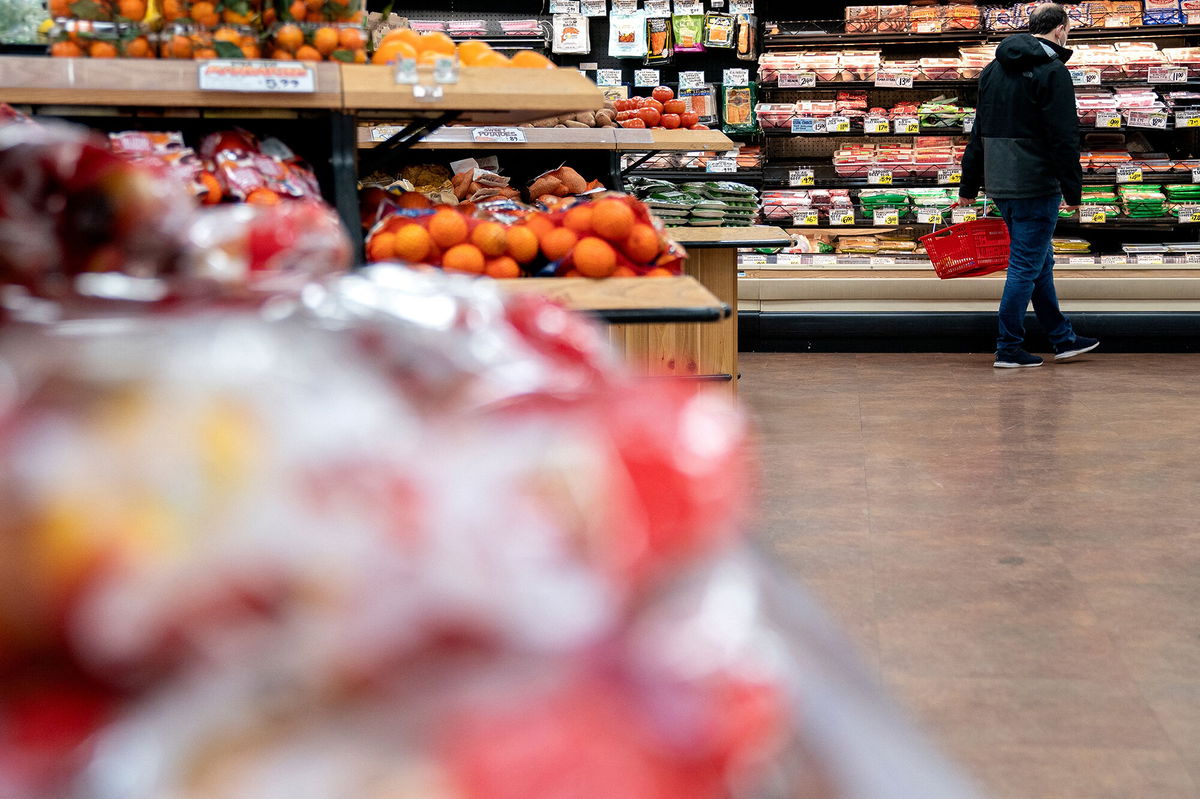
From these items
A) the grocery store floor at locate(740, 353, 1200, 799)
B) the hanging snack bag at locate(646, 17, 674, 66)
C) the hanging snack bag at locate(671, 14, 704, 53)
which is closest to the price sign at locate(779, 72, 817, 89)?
the hanging snack bag at locate(671, 14, 704, 53)

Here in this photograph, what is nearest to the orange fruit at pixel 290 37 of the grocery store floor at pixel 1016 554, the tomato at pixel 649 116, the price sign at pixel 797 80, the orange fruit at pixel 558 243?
the orange fruit at pixel 558 243

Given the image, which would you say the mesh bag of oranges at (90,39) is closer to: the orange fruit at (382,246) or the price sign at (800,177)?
the orange fruit at (382,246)

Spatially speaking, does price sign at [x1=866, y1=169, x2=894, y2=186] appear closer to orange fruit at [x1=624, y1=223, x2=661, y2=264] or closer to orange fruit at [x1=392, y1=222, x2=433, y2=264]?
orange fruit at [x1=624, y1=223, x2=661, y2=264]

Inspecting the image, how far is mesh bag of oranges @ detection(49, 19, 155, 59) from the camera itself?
211cm

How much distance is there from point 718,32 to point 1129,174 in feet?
8.26

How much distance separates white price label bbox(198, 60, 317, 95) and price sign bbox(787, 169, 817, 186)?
5.37 metres

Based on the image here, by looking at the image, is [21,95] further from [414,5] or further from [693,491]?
[414,5]

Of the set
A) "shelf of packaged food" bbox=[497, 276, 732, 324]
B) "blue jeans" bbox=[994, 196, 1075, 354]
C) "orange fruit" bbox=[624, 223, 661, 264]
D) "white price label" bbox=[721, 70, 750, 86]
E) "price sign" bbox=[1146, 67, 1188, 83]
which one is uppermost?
"white price label" bbox=[721, 70, 750, 86]

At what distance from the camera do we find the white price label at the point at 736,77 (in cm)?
722

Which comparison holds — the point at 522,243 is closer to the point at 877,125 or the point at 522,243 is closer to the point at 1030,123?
the point at 1030,123

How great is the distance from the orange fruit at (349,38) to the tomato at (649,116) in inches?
97.4

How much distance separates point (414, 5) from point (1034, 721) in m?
6.30

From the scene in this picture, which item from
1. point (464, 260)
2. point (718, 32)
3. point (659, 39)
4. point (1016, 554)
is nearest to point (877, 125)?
point (718, 32)

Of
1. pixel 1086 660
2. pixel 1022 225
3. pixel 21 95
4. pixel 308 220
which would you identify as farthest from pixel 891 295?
pixel 308 220
